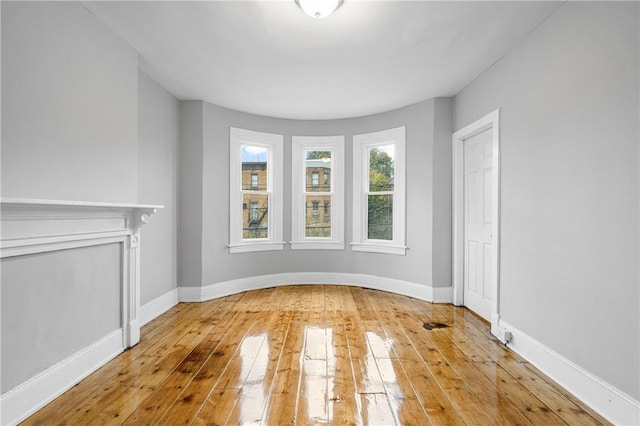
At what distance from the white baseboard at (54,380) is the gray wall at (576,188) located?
3338 mm

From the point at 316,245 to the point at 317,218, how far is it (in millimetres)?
431

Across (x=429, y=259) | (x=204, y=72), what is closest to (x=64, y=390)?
(x=204, y=72)

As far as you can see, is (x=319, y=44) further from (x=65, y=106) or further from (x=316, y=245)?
(x=316, y=245)

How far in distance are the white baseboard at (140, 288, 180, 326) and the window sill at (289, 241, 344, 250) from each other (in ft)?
6.01

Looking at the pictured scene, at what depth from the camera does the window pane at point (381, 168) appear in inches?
193

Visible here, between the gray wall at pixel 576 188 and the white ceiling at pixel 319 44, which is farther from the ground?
the white ceiling at pixel 319 44

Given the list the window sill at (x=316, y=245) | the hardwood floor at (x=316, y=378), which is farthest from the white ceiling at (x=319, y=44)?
the hardwood floor at (x=316, y=378)

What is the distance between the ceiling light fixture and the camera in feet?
7.23

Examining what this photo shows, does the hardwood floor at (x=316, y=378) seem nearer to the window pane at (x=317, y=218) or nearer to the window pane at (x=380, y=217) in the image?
the window pane at (x=380, y=217)

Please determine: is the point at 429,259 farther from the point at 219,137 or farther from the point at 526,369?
the point at 219,137

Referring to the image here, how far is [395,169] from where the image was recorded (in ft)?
15.8

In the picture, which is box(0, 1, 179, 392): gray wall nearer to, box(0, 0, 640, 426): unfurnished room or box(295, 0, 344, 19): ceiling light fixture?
box(0, 0, 640, 426): unfurnished room

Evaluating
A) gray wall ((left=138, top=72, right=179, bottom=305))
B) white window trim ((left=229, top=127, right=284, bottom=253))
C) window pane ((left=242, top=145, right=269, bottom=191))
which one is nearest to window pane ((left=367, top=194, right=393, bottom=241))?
white window trim ((left=229, top=127, right=284, bottom=253))

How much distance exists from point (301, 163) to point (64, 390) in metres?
3.89
